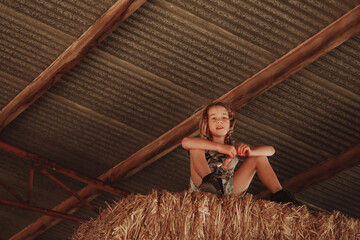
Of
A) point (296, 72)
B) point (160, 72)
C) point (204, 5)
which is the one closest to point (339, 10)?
point (296, 72)

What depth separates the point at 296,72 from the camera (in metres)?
4.69

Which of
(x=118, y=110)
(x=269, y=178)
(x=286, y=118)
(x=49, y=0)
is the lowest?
(x=269, y=178)

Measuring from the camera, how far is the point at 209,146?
2.82 m

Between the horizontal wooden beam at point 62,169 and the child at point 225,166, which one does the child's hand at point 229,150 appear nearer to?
the child at point 225,166

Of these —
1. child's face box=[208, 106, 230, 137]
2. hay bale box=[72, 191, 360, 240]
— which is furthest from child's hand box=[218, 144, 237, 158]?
hay bale box=[72, 191, 360, 240]

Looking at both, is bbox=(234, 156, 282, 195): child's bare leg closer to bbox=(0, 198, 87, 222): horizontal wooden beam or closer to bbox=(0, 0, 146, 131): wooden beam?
bbox=(0, 0, 146, 131): wooden beam

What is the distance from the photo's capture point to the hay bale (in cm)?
217

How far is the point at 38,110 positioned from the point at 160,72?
145 centimetres

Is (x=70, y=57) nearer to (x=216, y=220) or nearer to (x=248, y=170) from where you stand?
(x=248, y=170)

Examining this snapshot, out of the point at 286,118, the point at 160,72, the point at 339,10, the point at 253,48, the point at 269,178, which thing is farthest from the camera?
the point at 286,118

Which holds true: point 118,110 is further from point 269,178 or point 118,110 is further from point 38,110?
point 269,178

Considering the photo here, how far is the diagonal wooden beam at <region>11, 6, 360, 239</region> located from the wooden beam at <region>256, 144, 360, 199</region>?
139cm

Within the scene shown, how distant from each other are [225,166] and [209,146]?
173 mm

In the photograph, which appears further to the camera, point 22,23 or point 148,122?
point 148,122
